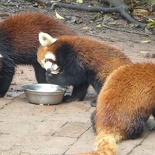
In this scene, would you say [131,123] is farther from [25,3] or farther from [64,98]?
[25,3]

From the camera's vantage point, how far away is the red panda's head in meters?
7.75

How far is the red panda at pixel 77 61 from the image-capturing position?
24.8 feet

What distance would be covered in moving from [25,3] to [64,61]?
583 cm

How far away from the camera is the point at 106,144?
5.52 metres

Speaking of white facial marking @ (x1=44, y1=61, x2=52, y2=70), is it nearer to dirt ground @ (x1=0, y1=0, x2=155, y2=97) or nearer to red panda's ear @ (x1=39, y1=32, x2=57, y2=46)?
red panda's ear @ (x1=39, y1=32, x2=57, y2=46)

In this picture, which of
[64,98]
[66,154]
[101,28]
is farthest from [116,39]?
Answer: [66,154]

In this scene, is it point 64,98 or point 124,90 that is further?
point 64,98

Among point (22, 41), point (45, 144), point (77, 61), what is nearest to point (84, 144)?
point (45, 144)

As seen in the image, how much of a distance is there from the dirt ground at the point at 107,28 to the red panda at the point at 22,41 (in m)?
2.35

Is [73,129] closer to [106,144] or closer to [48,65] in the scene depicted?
[106,144]

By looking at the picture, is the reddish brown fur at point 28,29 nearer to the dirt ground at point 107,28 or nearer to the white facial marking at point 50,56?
the white facial marking at point 50,56

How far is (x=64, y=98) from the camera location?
7.86 metres

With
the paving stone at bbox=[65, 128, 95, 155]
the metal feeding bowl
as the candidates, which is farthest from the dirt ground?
the paving stone at bbox=[65, 128, 95, 155]

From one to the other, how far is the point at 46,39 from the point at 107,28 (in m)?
4.63
